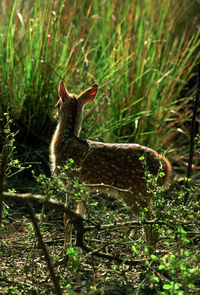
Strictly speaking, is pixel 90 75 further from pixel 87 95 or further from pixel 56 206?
pixel 56 206

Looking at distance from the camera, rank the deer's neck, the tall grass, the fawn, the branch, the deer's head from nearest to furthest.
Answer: the branch, the fawn, the deer's neck, the deer's head, the tall grass

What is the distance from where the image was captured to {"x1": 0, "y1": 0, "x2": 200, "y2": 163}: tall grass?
5.09m

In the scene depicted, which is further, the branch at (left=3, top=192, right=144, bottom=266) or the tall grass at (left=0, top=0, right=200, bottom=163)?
the tall grass at (left=0, top=0, right=200, bottom=163)

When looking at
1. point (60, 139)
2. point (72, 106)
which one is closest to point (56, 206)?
point (60, 139)

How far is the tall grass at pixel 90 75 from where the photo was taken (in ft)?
16.7

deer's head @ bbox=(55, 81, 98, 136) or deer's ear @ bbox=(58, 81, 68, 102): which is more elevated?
deer's ear @ bbox=(58, 81, 68, 102)


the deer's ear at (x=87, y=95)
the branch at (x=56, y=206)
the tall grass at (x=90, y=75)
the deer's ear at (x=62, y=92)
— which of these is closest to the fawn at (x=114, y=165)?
the deer's ear at (x=62, y=92)

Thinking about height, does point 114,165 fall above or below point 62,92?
below

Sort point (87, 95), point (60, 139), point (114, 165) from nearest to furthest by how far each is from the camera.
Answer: point (114, 165) → point (60, 139) → point (87, 95)

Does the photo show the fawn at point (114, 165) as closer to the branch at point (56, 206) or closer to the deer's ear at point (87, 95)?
the deer's ear at point (87, 95)

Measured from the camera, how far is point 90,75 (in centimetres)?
546

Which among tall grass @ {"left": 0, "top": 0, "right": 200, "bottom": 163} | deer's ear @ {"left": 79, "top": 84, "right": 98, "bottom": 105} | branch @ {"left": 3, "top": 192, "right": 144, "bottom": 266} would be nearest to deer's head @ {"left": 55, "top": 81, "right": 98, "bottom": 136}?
deer's ear @ {"left": 79, "top": 84, "right": 98, "bottom": 105}

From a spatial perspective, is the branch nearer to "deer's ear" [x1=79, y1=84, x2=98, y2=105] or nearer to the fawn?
the fawn

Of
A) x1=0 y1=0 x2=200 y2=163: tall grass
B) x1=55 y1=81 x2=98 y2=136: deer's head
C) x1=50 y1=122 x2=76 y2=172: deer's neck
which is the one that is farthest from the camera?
x1=0 y1=0 x2=200 y2=163: tall grass
